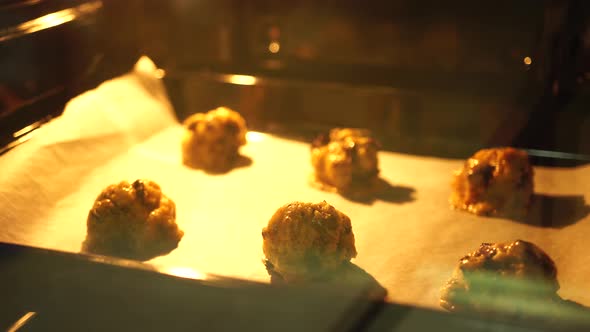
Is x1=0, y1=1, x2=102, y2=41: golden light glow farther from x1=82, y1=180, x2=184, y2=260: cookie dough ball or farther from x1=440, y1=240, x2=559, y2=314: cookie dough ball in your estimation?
x1=440, y1=240, x2=559, y2=314: cookie dough ball

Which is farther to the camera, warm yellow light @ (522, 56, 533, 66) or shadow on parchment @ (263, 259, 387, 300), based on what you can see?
warm yellow light @ (522, 56, 533, 66)

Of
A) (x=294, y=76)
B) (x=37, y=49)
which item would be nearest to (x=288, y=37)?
(x=294, y=76)

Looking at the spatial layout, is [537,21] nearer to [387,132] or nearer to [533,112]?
[533,112]

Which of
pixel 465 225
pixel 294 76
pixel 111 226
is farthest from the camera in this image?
pixel 294 76

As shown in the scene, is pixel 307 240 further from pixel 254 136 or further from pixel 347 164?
pixel 254 136

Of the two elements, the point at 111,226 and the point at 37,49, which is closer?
the point at 111,226

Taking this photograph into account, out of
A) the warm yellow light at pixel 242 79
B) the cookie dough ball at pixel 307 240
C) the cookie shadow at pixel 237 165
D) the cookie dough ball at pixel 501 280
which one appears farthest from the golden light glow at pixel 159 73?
the cookie dough ball at pixel 501 280

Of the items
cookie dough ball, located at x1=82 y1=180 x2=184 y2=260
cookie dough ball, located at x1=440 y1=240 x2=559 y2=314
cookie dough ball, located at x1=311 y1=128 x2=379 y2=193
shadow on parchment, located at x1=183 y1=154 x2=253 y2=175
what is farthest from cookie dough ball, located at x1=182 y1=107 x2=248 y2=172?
cookie dough ball, located at x1=440 y1=240 x2=559 y2=314
